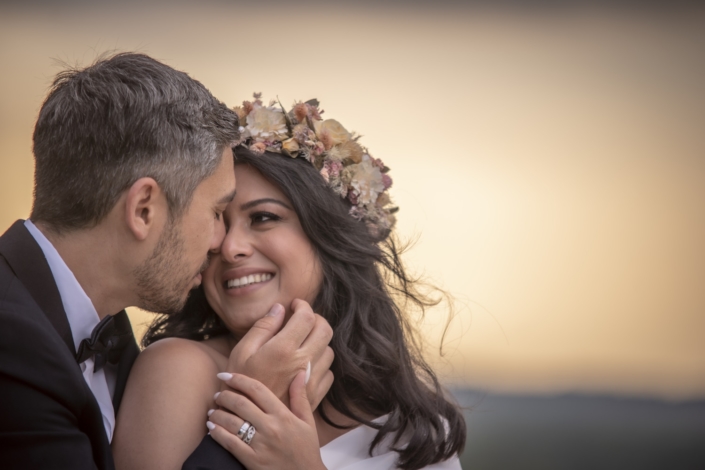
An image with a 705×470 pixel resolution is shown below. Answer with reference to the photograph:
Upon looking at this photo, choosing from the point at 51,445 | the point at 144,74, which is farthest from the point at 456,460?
the point at 144,74

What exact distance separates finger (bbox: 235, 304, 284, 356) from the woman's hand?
13cm

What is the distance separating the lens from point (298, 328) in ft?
8.11

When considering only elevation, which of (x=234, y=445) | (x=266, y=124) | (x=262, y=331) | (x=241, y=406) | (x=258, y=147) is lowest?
(x=234, y=445)

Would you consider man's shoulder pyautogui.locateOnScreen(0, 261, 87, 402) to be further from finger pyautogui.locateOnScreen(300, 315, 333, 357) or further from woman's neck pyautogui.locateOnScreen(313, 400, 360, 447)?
woman's neck pyautogui.locateOnScreen(313, 400, 360, 447)

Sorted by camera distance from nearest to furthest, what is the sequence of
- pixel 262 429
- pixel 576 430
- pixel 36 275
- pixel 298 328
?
pixel 36 275
pixel 262 429
pixel 298 328
pixel 576 430

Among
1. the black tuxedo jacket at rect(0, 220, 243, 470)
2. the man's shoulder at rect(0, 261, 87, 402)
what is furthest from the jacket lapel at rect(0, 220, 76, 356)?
the man's shoulder at rect(0, 261, 87, 402)

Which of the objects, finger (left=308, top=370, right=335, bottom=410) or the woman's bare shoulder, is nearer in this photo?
the woman's bare shoulder

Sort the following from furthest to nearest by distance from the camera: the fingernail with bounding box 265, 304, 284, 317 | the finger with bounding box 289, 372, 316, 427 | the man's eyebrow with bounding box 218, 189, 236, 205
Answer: the fingernail with bounding box 265, 304, 284, 317
the man's eyebrow with bounding box 218, 189, 236, 205
the finger with bounding box 289, 372, 316, 427

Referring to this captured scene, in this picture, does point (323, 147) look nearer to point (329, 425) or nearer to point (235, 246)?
point (235, 246)

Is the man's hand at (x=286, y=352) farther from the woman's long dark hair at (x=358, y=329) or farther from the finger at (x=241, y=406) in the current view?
the woman's long dark hair at (x=358, y=329)

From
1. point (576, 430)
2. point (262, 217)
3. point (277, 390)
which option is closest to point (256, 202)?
point (262, 217)

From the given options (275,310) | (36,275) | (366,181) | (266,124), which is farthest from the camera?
(366,181)

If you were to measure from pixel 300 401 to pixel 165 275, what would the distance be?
0.59 m

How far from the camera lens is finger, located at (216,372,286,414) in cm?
223
